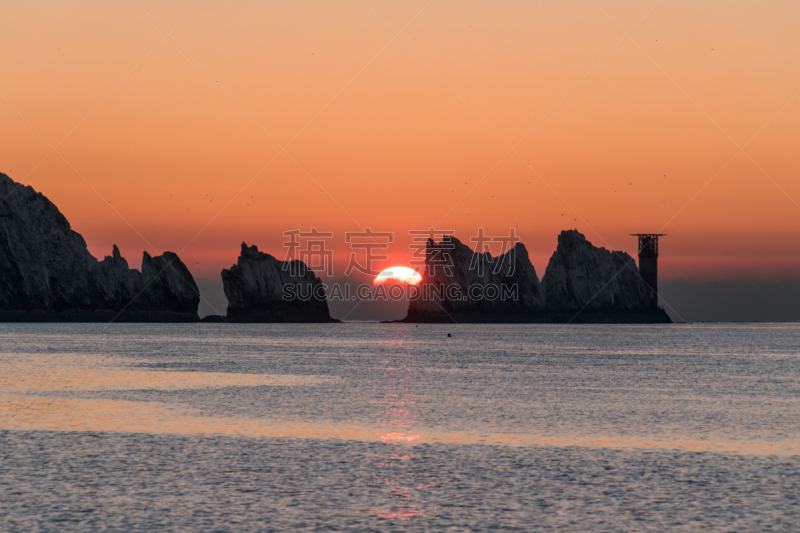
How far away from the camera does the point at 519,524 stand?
21.3 metres

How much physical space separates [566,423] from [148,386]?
35.0 m

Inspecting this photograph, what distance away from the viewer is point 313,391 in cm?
5988

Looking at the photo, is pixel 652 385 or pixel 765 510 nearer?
pixel 765 510

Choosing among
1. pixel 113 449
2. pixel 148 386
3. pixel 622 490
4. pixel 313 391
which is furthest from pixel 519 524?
pixel 148 386

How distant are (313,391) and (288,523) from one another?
39.0m

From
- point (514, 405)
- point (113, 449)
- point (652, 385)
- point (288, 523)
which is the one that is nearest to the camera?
point (288, 523)

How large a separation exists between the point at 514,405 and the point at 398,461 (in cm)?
2140

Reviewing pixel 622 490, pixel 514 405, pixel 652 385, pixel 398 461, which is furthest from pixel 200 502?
pixel 652 385

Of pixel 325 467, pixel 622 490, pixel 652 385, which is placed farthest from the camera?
pixel 652 385

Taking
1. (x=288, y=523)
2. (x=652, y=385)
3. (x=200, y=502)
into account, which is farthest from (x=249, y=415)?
(x=652, y=385)

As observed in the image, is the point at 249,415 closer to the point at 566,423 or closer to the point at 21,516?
the point at 566,423

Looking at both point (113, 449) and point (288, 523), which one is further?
point (113, 449)

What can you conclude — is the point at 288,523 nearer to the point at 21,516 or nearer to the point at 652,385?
the point at 21,516

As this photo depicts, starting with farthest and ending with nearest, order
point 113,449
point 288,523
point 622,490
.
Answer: point 113,449
point 622,490
point 288,523
